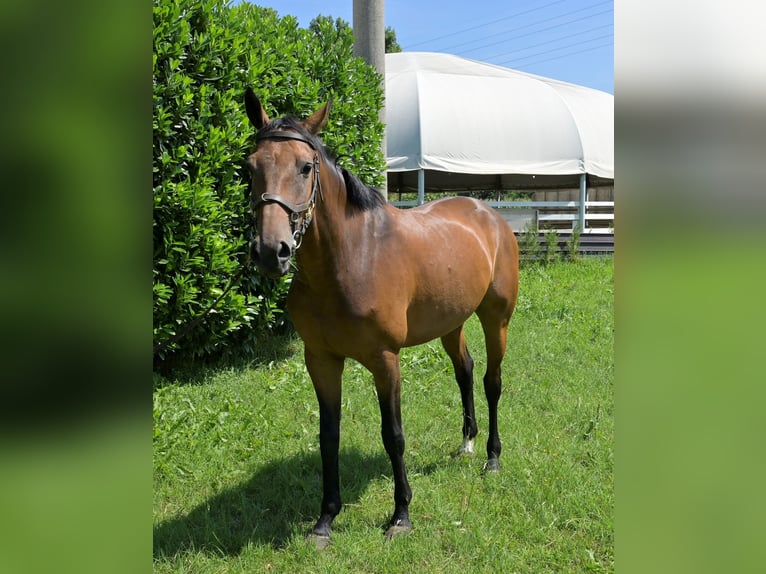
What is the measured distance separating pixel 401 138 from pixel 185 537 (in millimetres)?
11622

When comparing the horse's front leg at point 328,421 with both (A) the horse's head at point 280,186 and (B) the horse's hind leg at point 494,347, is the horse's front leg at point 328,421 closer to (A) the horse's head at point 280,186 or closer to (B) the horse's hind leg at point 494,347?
(A) the horse's head at point 280,186

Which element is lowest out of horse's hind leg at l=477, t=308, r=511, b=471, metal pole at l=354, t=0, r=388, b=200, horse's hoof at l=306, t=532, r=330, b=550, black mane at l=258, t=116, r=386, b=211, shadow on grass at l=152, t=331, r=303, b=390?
horse's hoof at l=306, t=532, r=330, b=550

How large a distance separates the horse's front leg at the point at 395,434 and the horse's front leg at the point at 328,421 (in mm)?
249

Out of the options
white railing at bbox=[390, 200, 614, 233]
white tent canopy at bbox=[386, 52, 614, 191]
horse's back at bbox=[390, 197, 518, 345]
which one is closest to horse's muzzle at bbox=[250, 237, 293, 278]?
horse's back at bbox=[390, 197, 518, 345]

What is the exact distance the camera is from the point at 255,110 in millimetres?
2482

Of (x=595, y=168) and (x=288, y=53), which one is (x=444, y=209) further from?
(x=595, y=168)

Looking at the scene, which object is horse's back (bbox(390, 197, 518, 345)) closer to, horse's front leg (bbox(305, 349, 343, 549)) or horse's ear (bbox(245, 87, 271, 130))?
horse's front leg (bbox(305, 349, 343, 549))

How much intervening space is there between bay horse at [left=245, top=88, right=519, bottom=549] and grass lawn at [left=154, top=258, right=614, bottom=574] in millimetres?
216

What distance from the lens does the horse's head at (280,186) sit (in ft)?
6.93

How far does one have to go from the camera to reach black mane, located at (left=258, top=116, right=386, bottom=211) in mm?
2369

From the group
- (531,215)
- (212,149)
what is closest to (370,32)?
(212,149)

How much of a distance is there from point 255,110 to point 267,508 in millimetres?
2181
